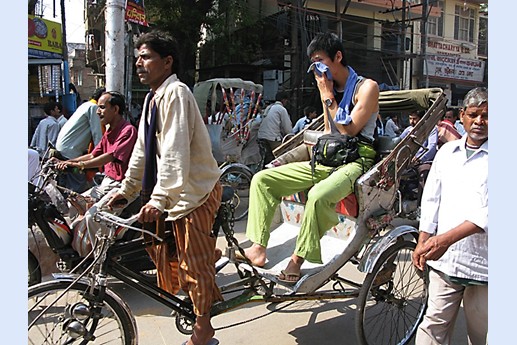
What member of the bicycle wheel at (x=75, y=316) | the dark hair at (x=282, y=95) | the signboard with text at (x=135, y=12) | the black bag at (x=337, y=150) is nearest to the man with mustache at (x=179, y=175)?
the bicycle wheel at (x=75, y=316)

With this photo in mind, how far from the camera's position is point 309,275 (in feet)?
9.05

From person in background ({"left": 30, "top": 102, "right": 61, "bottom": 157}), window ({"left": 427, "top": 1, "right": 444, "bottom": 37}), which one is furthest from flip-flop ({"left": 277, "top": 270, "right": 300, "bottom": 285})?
window ({"left": 427, "top": 1, "right": 444, "bottom": 37})

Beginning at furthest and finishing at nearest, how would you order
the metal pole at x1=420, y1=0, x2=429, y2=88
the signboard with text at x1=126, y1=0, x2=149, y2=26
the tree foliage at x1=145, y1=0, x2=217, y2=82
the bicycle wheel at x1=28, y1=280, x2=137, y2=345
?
1. the metal pole at x1=420, y1=0, x2=429, y2=88
2. the tree foliage at x1=145, y1=0, x2=217, y2=82
3. the signboard with text at x1=126, y1=0, x2=149, y2=26
4. the bicycle wheel at x1=28, y1=280, x2=137, y2=345

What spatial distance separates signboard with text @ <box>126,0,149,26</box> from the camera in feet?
20.5

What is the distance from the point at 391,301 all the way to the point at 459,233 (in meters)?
1.31

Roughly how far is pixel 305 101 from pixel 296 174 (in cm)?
1234

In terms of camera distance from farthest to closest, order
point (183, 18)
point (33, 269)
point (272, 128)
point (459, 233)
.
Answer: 1. point (183, 18)
2. point (272, 128)
3. point (33, 269)
4. point (459, 233)

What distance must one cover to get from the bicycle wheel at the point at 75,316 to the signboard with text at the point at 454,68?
20.1 meters

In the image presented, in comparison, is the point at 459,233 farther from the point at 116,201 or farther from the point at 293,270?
the point at 116,201

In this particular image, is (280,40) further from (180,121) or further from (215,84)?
(180,121)

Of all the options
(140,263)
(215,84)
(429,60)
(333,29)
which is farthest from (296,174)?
(429,60)

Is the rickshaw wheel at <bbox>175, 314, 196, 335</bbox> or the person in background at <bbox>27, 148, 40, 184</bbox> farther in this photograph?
the person in background at <bbox>27, 148, 40, 184</bbox>

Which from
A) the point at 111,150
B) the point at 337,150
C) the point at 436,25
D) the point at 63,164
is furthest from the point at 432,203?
the point at 436,25

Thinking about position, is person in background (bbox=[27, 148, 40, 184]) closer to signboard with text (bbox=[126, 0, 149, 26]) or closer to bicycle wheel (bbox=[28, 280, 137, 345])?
bicycle wheel (bbox=[28, 280, 137, 345])
